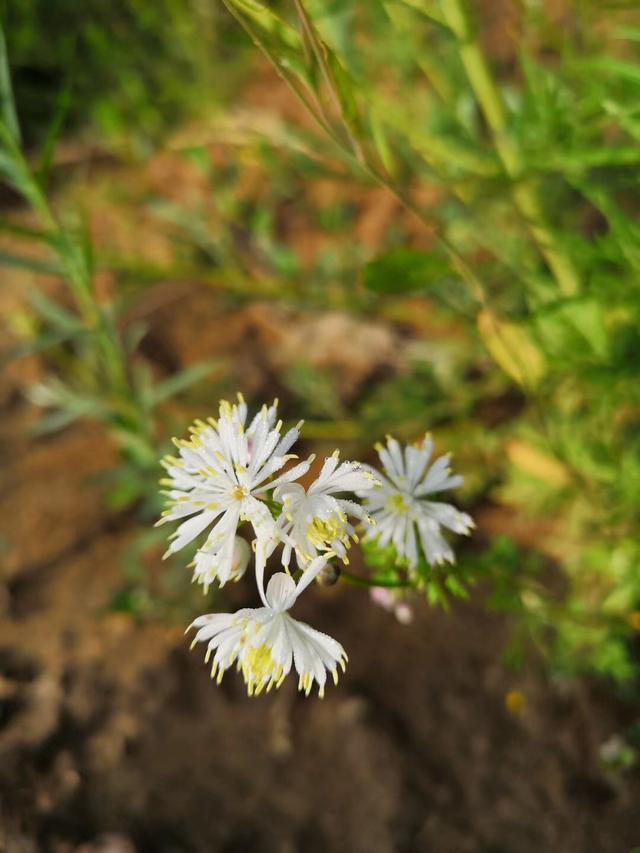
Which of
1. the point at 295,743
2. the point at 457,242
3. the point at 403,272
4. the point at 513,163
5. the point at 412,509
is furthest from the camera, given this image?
the point at 457,242

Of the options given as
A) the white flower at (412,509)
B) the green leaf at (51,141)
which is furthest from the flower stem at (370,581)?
the green leaf at (51,141)

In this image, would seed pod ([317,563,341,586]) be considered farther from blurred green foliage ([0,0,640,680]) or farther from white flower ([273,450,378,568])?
blurred green foliage ([0,0,640,680])

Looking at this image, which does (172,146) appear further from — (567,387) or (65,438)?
(567,387)

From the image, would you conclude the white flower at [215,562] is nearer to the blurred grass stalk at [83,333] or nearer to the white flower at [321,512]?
the white flower at [321,512]

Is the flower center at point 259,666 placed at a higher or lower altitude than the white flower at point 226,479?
lower

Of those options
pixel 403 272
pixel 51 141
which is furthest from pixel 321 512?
pixel 51 141

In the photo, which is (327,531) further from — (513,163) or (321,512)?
(513,163)
